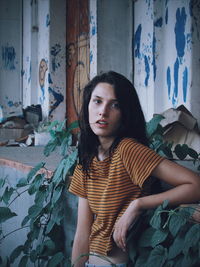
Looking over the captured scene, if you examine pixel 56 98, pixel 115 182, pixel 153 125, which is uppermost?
pixel 56 98

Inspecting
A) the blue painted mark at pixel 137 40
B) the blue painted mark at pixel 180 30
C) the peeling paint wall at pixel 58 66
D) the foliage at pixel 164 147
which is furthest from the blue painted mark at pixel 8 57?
the foliage at pixel 164 147

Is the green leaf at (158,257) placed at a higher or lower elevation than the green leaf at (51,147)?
lower

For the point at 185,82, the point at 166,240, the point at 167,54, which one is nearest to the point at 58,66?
the point at 167,54

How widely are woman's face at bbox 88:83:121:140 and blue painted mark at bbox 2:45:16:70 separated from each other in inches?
337

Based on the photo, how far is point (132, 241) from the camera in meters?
1.63

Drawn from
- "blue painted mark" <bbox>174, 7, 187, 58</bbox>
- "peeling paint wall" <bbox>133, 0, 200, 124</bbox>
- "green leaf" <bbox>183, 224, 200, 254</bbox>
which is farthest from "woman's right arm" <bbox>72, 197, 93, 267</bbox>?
"blue painted mark" <bbox>174, 7, 187, 58</bbox>

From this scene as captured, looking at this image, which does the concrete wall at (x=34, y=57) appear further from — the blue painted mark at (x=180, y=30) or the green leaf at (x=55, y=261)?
the green leaf at (x=55, y=261)

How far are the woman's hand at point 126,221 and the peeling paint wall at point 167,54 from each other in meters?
2.97

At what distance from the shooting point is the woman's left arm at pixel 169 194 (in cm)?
152

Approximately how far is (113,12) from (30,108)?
2975mm

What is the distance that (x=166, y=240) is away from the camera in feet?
5.09

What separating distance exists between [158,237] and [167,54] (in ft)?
12.2

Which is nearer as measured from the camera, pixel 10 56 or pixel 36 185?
pixel 36 185

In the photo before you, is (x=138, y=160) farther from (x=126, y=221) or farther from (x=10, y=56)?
(x=10, y=56)
